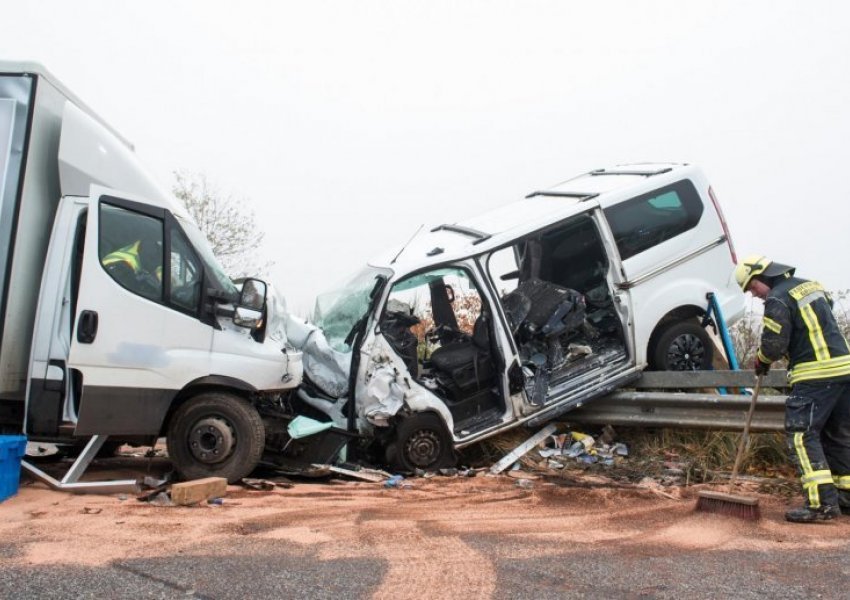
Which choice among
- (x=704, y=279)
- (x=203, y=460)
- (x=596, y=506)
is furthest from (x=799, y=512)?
(x=203, y=460)

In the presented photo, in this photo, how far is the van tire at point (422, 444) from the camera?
6.67 metres

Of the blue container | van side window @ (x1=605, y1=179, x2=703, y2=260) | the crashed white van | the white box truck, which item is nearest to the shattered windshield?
the crashed white van

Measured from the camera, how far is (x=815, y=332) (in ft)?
Result: 18.2

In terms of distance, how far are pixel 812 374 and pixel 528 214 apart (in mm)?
2898

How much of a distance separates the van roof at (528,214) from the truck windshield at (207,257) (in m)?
1.43

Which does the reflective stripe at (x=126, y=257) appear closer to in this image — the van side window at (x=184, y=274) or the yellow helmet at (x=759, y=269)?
the van side window at (x=184, y=274)

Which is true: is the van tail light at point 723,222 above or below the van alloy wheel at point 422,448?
above

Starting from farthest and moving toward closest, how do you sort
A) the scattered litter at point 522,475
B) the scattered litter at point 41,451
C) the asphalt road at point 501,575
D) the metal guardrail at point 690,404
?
the scattered litter at point 41,451 < the scattered litter at point 522,475 < the metal guardrail at point 690,404 < the asphalt road at point 501,575

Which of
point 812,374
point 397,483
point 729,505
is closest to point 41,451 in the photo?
point 397,483

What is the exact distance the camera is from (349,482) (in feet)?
21.2

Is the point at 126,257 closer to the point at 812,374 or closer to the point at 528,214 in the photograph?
the point at 528,214

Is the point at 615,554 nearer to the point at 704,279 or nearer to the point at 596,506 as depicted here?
the point at 596,506

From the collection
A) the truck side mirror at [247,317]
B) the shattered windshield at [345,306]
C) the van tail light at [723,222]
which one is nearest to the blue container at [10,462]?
the truck side mirror at [247,317]

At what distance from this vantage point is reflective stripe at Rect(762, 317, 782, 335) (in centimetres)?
557
